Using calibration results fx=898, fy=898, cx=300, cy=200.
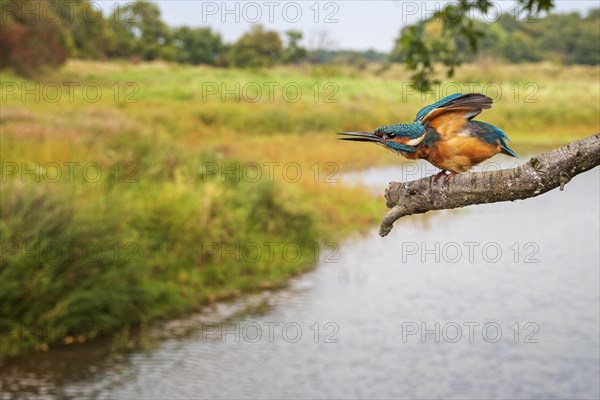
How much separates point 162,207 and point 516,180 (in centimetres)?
1397

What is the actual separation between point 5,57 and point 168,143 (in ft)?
100.0

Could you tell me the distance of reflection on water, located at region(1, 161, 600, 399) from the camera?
12.9 meters

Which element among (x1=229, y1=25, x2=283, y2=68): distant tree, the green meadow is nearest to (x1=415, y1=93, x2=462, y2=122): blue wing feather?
the green meadow

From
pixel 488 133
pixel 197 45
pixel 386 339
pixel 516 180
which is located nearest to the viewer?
pixel 488 133

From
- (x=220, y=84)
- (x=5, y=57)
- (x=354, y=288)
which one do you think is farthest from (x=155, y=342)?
(x=5, y=57)

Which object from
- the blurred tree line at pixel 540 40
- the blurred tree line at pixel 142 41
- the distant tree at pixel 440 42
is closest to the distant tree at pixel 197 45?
the blurred tree line at pixel 142 41

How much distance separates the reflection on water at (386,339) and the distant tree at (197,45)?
53013 mm

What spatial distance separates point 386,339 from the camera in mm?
15164

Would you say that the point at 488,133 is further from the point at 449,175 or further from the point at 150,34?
the point at 150,34

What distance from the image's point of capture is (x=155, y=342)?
14.0 m

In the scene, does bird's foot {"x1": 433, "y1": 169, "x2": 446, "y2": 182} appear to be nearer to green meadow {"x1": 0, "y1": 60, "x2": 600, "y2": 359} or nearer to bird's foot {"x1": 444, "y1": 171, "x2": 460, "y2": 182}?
bird's foot {"x1": 444, "y1": 171, "x2": 460, "y2": 182}

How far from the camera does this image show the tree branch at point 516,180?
2.35 m

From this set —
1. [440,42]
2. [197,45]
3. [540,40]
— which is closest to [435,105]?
[440,42]

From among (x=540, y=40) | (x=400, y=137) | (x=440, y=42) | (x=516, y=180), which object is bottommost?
(x=516, y=180)
